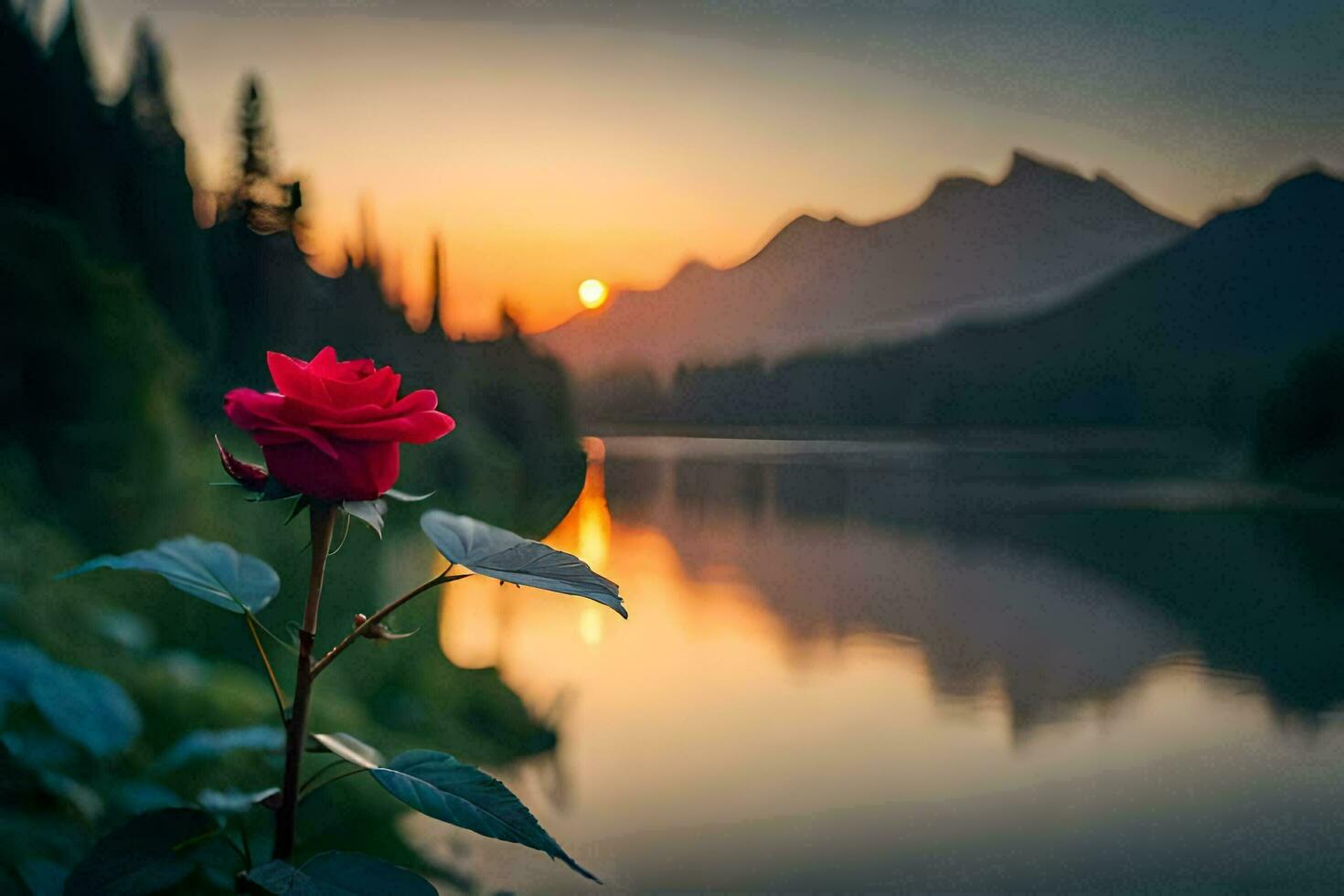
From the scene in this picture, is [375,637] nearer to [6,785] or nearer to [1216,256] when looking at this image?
[6,785]

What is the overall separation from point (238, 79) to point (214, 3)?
0.42ft

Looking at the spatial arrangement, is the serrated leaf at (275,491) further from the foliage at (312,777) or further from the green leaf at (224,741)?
the green leaf at (224,741)

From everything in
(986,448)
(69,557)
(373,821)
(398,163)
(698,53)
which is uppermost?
(698,53)

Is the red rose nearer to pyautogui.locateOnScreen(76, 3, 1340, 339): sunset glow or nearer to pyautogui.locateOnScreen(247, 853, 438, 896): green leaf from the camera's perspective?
pyautogui.locateOnScreen(247, 853, 438, 896): green leaf

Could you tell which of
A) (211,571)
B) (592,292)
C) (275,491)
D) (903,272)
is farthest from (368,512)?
(903,272)

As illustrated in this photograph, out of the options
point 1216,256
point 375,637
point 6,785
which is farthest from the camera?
point 1216,256

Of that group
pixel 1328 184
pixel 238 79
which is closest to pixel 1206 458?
pixel 1328 184

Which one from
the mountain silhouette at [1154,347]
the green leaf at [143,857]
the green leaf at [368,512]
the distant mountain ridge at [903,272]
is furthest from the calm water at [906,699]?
the green leaf at [368,512]

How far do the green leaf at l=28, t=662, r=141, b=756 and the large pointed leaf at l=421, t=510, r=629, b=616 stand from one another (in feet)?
1.00

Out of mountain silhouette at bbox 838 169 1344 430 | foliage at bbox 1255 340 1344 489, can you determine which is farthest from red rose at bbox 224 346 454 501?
foliage at bbox 1255 340 1344 489

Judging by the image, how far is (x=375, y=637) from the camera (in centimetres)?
43

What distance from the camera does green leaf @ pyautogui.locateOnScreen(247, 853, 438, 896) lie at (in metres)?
0.39

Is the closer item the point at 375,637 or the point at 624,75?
the point at 375,637

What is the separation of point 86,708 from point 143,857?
200 mm
